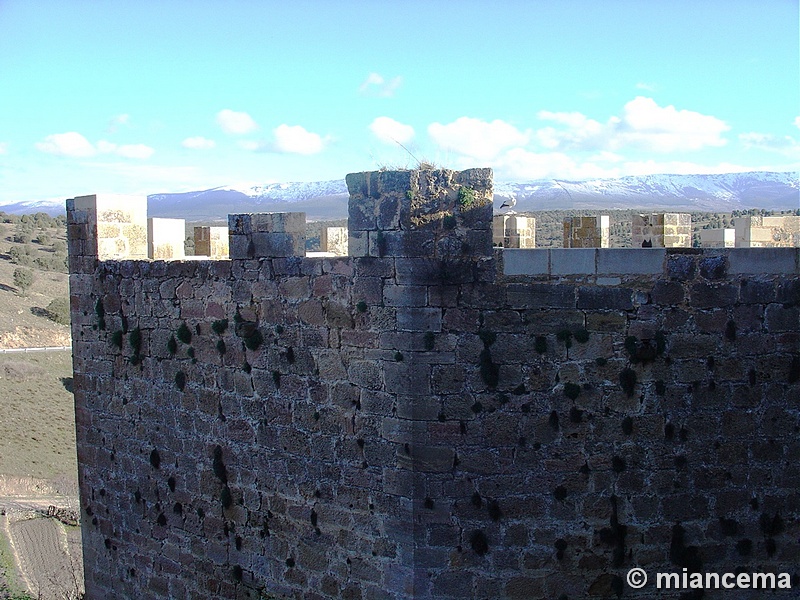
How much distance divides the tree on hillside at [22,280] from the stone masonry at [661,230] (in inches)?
1348

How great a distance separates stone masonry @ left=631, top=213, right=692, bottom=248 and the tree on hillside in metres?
34.2

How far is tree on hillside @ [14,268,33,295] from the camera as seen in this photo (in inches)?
1517

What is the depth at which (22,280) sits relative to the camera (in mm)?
38531

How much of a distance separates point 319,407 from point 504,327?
1.56 m

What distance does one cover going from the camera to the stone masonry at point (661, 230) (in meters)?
11.4

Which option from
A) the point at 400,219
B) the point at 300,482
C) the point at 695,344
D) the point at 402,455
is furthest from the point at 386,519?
the point at 695,344

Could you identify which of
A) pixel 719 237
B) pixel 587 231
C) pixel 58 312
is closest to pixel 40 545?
pixel 587 231

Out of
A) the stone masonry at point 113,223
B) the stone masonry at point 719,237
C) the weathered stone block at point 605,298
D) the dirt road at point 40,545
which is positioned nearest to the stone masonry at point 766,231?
the stone masonry at point 719,237

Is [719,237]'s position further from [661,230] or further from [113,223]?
[113,223]

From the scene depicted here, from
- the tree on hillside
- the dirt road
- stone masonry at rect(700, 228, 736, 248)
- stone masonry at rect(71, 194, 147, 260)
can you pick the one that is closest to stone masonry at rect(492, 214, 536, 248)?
stone masonry at rect(700, 228, 736, 248)

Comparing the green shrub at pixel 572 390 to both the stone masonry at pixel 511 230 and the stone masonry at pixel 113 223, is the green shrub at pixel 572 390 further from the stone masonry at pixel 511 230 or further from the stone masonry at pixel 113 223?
the stone masonry at pixel 511 230

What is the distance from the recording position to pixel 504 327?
5.46m

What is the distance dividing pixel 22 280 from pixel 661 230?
34891 mm

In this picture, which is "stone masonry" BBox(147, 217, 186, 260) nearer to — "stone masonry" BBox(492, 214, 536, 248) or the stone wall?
the stone wall
